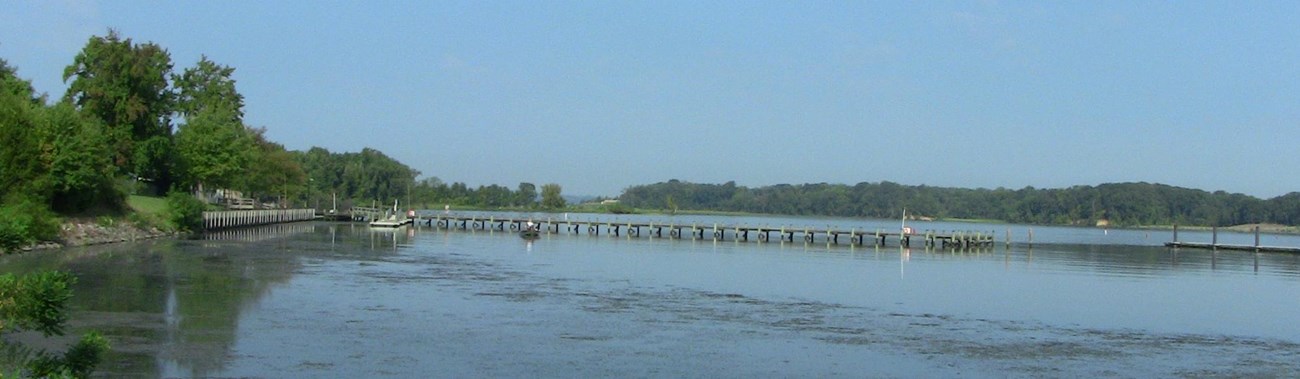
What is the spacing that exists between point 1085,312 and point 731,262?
21.5 m

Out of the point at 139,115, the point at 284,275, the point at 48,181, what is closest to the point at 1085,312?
the point at 284,275

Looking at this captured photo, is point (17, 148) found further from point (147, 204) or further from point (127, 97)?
point (127, 97)

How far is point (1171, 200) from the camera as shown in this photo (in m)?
196

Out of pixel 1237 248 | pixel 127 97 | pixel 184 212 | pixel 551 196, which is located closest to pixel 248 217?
pixel 127 97

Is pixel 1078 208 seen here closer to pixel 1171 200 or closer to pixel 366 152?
pixel 1171 200

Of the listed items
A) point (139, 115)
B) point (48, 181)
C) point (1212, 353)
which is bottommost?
point (1212, 353)

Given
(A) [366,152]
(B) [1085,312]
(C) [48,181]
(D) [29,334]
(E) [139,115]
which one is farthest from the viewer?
(A) [366,152]

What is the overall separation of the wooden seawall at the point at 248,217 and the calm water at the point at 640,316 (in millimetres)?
14973

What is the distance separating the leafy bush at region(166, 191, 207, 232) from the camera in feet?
188

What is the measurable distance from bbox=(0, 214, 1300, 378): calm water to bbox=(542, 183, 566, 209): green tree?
462ft

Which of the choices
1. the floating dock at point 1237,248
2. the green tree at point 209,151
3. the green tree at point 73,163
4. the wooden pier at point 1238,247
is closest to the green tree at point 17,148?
the green tree at point 73,163

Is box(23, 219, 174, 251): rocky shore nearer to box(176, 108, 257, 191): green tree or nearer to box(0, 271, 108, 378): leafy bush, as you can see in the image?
box(176, 108, 257, 191): green tree

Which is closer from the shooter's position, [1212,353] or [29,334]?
[29,334]

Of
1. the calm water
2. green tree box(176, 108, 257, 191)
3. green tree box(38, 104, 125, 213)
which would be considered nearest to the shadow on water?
the calm water
